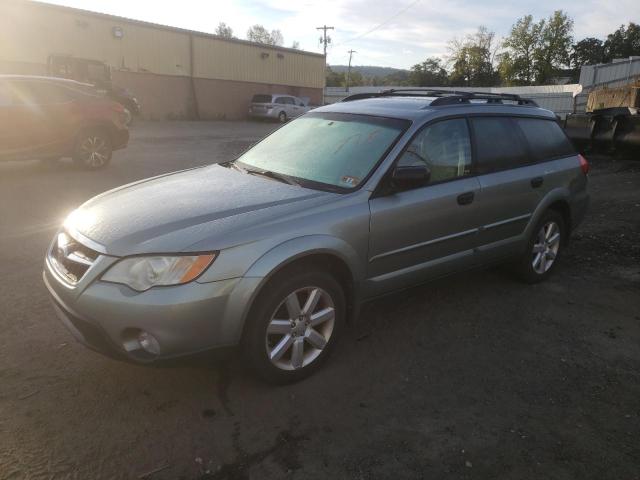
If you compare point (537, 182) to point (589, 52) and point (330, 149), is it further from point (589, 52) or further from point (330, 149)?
point (589, 52)

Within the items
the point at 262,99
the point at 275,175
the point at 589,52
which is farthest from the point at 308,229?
the point at 589,52

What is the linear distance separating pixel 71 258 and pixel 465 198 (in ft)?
8.92

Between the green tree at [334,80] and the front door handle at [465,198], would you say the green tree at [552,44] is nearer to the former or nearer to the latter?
the green tree at [334,80]

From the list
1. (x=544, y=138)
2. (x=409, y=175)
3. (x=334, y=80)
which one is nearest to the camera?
(x=409, y=175)

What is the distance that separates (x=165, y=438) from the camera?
8.77 feet

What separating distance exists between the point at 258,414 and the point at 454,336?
5.56ft

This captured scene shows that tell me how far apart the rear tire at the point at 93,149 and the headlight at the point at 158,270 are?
7.63 m

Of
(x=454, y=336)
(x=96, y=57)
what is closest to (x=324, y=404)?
(x=454, y=336)

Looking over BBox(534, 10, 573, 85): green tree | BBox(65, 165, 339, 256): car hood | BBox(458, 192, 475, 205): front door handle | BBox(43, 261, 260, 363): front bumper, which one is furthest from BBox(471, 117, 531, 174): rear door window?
BBox(534, 10, 573, 85): green tree

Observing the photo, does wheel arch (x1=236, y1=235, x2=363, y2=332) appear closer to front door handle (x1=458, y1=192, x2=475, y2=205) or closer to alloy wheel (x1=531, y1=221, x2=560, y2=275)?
front door handle (x1=458, y1=192, x2=475, y2=205)

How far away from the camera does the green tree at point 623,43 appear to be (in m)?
84.5

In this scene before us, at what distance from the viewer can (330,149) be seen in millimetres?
3836

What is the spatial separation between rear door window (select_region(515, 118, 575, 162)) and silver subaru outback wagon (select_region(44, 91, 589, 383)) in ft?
0.07

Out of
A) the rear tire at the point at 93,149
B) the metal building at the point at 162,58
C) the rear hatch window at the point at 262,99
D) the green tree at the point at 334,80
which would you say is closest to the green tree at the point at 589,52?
the green tree at the point at 334,80
